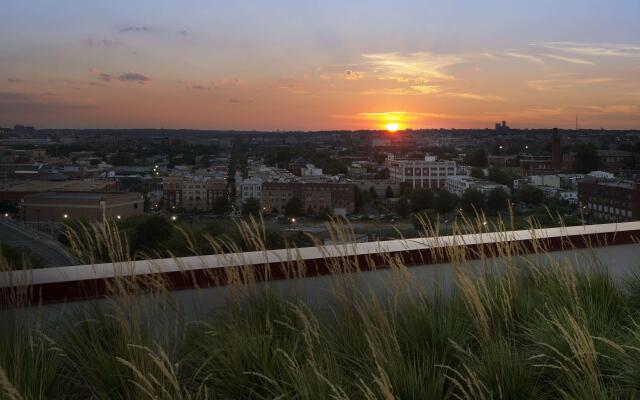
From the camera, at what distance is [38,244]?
355 centimetres

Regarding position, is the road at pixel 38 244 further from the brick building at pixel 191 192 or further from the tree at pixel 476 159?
the tree at pixel 476 159

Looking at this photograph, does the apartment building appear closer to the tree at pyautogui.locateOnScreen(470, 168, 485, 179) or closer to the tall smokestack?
the tree at pyautogui.locateOnScreen(470, 168, 485, 179)

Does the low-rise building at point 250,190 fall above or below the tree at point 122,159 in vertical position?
below

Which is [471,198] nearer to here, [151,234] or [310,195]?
[310,195]

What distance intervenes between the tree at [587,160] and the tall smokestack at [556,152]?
0.34 m

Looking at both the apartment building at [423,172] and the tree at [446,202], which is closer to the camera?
the tree at [446,202]

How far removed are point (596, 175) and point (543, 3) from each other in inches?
98.7

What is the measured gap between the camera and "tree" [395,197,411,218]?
709 centimetres

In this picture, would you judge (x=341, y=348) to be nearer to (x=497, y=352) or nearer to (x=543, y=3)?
(x=497, y=352)

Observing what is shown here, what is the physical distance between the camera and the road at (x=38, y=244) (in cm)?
322

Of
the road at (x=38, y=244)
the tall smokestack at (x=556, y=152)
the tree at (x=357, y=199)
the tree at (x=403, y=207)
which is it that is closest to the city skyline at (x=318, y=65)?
the tall smokestack at (x=556, y=152)

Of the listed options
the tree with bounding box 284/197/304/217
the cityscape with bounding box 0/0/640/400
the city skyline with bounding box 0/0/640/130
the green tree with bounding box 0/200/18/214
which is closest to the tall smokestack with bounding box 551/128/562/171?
the cityscape with bounding box 0/0/640/400

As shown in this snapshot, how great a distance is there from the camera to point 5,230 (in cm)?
429

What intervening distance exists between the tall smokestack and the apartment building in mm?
1617
